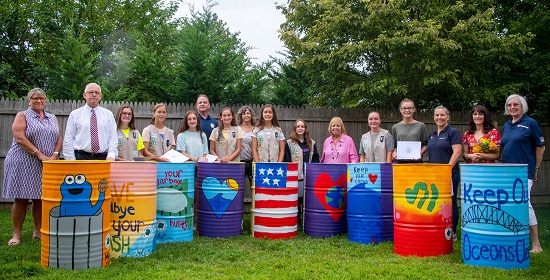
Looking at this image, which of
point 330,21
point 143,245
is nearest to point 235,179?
point 143,245

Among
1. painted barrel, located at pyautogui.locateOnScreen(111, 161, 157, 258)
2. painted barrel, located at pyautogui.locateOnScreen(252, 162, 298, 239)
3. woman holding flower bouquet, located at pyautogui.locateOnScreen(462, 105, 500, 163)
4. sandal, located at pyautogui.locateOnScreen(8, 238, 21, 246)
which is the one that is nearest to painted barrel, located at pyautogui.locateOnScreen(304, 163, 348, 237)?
painted barrel, located at pyautogui.locateOnScreen(252, 162, 298, 239)

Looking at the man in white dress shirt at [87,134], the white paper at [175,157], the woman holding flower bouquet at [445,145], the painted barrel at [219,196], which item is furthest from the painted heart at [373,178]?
the man in white dress shirt at [87,134]

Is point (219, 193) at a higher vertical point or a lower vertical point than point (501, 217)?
higher

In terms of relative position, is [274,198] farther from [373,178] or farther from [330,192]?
[373,178]

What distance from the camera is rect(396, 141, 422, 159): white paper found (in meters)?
5.40

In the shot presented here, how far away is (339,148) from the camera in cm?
634

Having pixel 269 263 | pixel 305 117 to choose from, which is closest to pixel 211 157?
pixel 269 263

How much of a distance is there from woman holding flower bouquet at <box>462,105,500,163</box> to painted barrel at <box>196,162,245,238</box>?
2975 millimetres

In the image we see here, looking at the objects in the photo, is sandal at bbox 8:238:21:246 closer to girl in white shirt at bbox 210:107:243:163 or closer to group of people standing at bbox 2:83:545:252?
group of people standing at bbox 2:83:545:252

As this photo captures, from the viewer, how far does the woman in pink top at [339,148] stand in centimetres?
629

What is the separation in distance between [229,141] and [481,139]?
3.46m

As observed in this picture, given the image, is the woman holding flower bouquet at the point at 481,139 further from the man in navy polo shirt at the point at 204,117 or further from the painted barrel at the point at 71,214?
the painted barrel at the point at 71,214

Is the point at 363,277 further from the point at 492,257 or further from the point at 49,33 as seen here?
the point at 49,33

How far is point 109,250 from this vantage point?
4.23 meters
